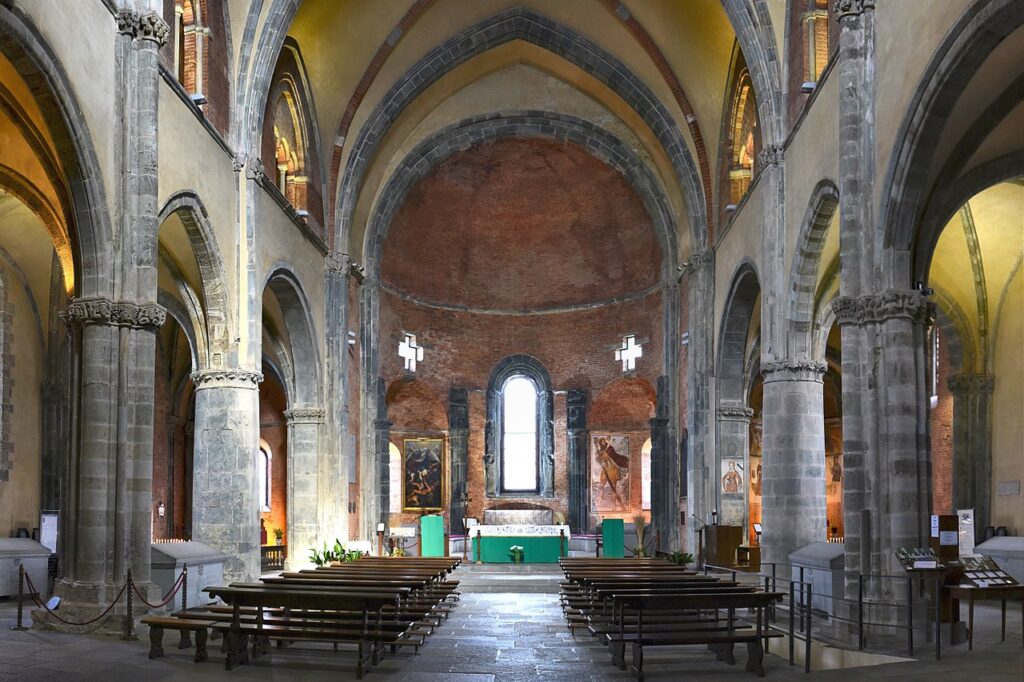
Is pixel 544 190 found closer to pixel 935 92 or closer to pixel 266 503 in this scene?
pixel 266 503

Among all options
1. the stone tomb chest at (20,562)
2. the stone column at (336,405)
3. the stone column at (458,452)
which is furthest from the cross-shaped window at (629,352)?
the stone tomb chest at (20,562)

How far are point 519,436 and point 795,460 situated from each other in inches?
708

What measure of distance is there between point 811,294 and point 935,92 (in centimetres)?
687

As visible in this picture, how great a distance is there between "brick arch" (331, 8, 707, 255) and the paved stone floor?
15.6 m

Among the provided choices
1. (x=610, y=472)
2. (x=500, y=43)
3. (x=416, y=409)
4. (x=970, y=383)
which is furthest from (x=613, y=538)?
(x=500, y=43)

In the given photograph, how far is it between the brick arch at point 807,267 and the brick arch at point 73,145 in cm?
1090

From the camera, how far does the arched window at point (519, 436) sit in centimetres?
3541

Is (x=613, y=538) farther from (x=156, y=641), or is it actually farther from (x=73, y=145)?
(x=73, y=145)

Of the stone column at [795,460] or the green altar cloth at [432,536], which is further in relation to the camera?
the green altar cloth at [432,536]

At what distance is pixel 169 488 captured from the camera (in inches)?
1193

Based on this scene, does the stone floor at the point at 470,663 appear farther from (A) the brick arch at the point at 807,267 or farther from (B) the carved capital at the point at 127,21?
(B) the carved capital at the point at 127,21

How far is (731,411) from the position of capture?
25391mm

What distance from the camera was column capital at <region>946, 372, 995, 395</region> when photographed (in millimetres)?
22719

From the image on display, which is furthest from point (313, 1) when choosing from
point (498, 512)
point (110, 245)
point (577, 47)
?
point (498, 512)
